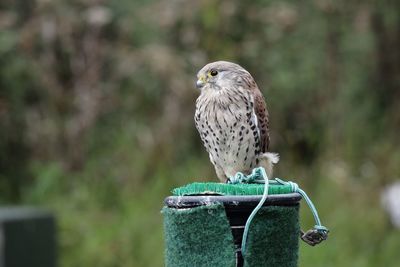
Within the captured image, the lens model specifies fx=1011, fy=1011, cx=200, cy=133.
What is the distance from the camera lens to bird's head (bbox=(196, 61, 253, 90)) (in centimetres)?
375

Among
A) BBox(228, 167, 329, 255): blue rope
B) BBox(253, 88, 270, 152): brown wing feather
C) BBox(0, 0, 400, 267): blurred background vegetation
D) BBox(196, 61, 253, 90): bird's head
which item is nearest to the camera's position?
BBox(228, 167, 329, 255): blue rope

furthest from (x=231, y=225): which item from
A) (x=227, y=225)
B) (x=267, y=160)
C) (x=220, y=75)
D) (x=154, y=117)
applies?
(x=154, y=117)

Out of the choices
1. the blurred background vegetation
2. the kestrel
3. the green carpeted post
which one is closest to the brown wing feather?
the kestrel

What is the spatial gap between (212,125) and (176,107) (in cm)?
A: 493

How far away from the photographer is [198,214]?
7.96ft

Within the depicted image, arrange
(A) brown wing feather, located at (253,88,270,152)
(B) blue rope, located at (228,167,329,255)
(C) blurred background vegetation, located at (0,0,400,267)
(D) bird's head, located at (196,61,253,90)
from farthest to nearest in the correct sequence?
(C) blurred background vegetation, located at (0,0,400,267)
(A) brown wing feather, located at (253,88,270,152)
(D) bird's head, located at (196,61,253,90)
(B) blue rope, located at (228,167,329,255)

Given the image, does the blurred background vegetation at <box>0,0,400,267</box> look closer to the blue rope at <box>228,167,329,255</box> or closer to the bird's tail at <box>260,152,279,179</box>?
the bird's tail at <box>260,152,279,179</box>

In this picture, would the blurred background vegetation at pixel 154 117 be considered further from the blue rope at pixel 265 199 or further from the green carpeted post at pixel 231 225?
the green carpeted post at pixel 231 225

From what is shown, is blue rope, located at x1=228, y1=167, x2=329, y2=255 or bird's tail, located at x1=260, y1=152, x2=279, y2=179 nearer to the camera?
blue rope, located at x1=228, y1=167, x2=329, y2=255

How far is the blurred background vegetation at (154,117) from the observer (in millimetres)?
7648

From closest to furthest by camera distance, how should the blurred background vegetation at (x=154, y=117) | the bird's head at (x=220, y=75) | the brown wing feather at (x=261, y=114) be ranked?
the bird's head at (x=220, y=75)
the brown wing feather at (x=261, y=114)
the blurred background vegetation at (x=154, y=117)

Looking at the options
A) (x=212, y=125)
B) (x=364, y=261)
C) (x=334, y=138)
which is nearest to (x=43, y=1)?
(x=334, y=138)

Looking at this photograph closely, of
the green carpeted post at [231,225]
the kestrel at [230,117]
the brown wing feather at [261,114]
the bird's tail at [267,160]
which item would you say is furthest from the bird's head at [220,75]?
the green carpeted post at [231,225]

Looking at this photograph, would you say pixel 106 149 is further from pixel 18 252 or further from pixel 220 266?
pixel 220 266
